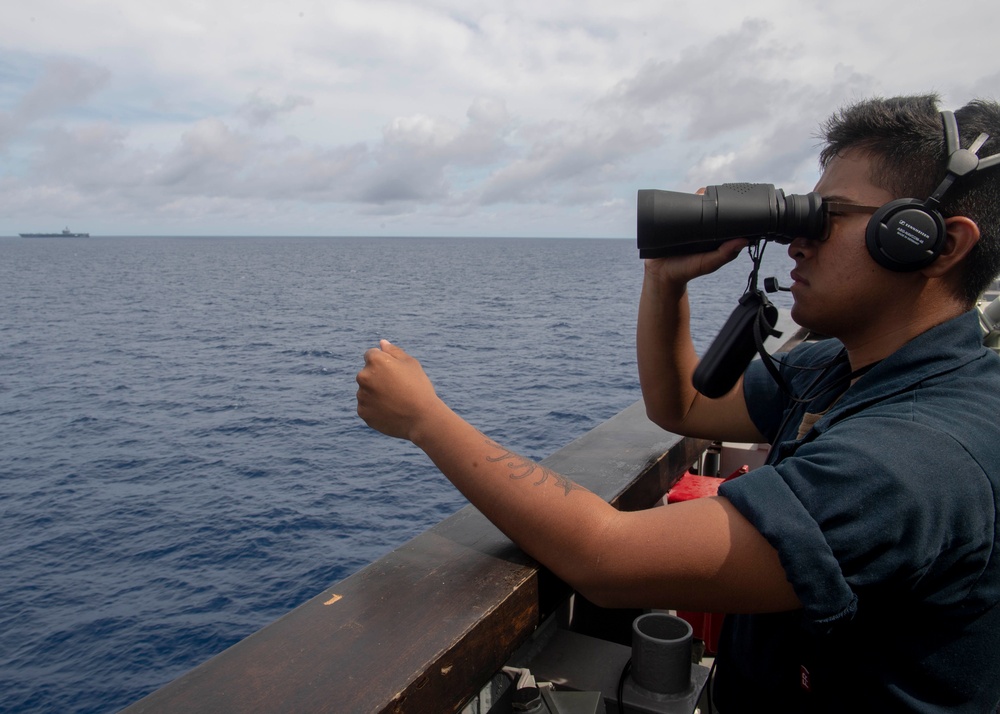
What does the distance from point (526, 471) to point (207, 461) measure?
68.4 feet

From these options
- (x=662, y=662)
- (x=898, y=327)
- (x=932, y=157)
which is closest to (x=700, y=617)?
(x=662, y=662)

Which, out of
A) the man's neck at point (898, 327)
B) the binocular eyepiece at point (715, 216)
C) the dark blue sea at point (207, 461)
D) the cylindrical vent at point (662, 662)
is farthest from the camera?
the dark blue sea at point (207, 461)

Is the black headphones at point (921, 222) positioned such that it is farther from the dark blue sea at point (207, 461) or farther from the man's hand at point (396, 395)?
the dark blue sea at point (207, 461)

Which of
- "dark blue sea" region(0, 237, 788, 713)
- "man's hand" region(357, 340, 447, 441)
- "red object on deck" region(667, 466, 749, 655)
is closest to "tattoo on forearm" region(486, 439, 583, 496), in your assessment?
"man's hand" region(357, 340, 447, 441)

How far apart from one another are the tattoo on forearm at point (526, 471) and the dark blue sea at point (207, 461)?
487 inches

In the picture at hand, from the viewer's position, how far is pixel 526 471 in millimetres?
1396

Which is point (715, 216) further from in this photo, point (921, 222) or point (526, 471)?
point (526, 471)

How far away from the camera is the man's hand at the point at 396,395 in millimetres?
1489

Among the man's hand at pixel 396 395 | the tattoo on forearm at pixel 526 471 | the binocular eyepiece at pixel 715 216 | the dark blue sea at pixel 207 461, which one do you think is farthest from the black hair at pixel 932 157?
the dark blue sea at pixel 207 461

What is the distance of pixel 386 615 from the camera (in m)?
1.31

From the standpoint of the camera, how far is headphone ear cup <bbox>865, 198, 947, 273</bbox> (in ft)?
4.21

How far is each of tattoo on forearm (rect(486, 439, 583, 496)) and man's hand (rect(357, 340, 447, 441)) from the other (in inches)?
6.0

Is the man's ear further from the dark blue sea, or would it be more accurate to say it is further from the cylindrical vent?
the dark blue sea

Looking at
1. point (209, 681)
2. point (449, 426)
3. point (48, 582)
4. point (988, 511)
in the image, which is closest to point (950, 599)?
point (988, 511)
